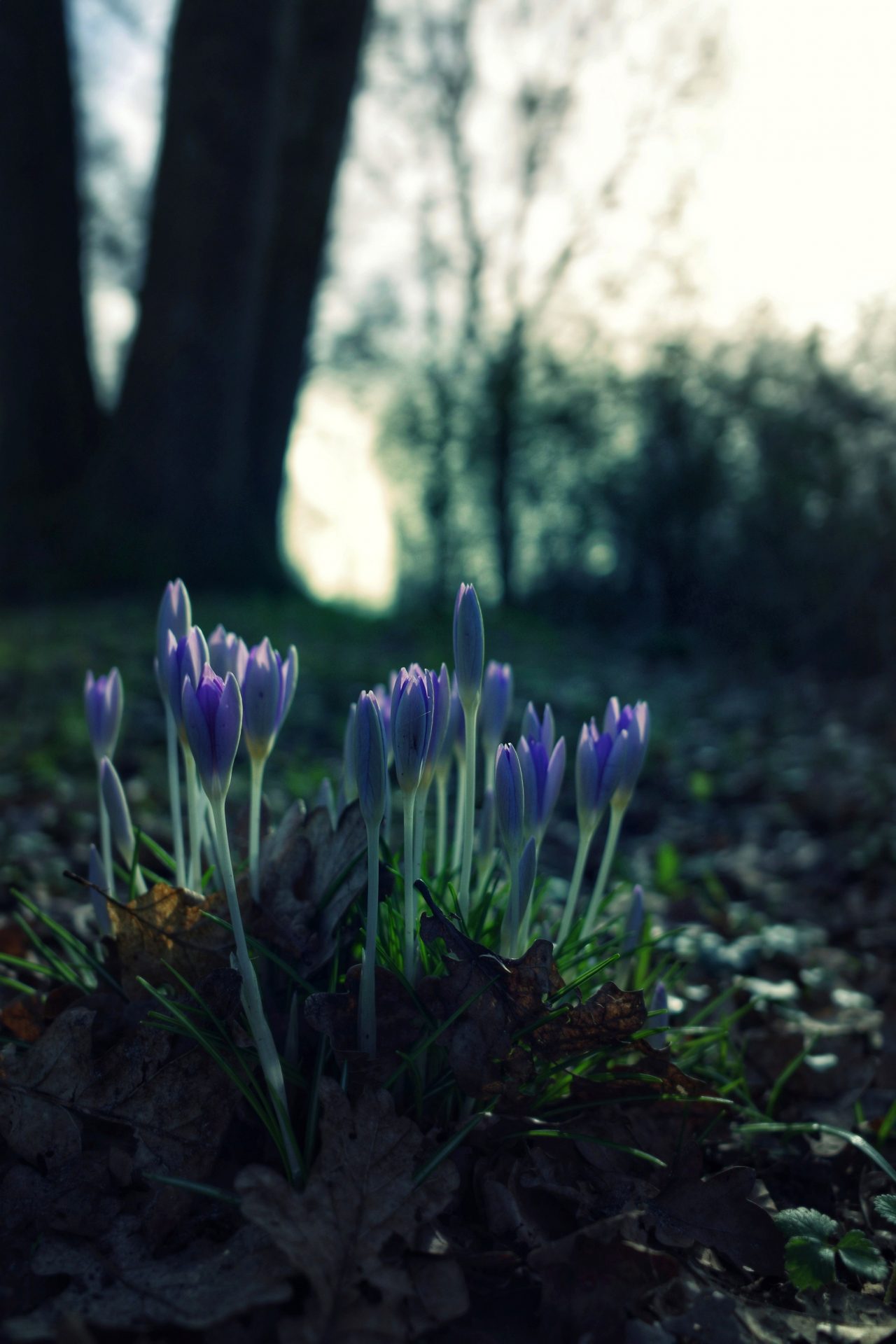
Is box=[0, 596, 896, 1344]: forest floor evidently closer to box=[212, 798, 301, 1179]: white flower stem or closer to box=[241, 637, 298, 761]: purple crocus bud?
box=[212, 798, 301, 1179]: white flower stem

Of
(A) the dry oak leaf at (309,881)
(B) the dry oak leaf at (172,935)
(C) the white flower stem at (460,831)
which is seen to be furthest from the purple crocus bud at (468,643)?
(B) the dry oak leaf at (172,935)

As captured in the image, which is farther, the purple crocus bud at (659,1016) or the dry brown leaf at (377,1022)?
the purple crocus bud at (659,1016)

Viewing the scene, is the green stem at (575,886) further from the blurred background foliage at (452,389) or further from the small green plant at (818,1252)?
the blurred background foliage at (452,389)

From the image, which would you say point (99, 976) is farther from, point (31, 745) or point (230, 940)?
point (31, 745)

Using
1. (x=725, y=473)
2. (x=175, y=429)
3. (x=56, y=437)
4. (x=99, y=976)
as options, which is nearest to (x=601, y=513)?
(x=725, y=473)

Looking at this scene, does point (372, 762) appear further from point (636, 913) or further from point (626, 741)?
point (636, 913)

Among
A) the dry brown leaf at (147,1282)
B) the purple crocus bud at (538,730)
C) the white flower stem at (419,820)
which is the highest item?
the purple crocus bud at (538,730)
